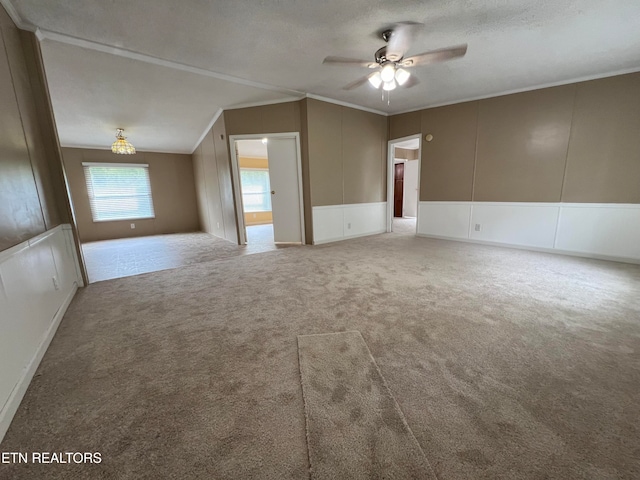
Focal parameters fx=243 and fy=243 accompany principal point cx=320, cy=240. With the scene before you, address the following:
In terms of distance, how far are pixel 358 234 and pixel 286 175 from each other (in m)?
1.99

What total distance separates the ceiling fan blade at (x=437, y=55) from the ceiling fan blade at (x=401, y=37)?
137 mm

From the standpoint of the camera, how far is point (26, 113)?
2.18 metres

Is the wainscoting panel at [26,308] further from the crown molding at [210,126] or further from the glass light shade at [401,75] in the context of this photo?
the glass light shade at [401,75]

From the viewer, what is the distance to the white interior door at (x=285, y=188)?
14.7ft

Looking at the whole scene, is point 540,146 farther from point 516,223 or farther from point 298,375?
point 298,375

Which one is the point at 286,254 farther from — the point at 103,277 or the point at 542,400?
the point at 542,400

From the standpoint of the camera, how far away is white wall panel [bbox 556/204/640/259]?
3.25m

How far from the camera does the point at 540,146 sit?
3.78 metres

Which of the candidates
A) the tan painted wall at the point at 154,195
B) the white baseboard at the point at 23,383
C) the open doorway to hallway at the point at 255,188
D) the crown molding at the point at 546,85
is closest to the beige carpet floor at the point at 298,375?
the white baseboard at the point at 23,383

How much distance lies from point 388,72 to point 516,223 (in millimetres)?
3376

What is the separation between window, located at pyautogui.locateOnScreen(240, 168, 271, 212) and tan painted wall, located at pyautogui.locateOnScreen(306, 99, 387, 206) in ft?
13.1

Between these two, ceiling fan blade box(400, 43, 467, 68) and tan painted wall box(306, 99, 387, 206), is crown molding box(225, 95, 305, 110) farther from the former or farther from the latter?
ceiling fan blade box(400, 43, 467, 68)

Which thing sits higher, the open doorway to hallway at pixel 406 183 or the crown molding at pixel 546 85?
the crown molding at pixel 546 85

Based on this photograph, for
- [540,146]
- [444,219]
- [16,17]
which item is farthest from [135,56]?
[540,146]
